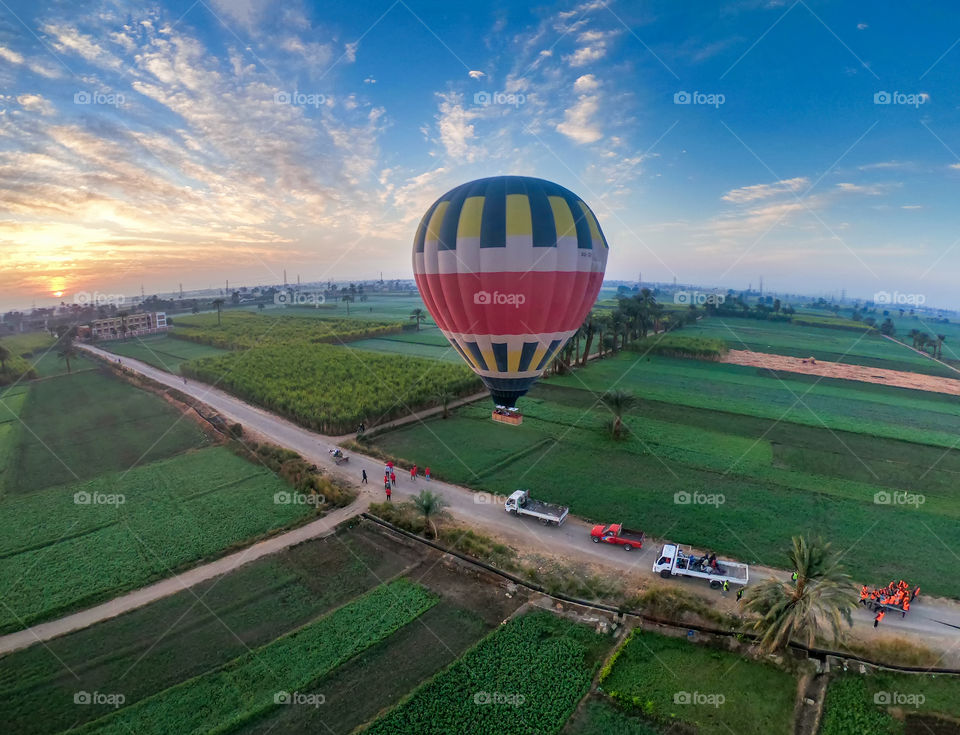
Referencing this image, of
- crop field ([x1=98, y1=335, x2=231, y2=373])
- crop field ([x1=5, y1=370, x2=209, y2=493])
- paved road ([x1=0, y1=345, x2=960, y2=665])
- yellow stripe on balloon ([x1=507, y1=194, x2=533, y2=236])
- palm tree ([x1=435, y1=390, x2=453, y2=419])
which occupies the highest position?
yellow stripe on balloon ([x1=507, y1=194, x2=533, y2=236])

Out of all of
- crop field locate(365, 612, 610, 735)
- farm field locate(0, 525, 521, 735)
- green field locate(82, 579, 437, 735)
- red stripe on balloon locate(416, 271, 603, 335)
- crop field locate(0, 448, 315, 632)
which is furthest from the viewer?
crop field locate(0, 448, 315, 632)

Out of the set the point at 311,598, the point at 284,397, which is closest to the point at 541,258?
the point at 311,598

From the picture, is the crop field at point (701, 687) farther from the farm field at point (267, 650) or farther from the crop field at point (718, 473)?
the crop field at point (718, 473)

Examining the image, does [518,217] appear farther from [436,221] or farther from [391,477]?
[391,477]


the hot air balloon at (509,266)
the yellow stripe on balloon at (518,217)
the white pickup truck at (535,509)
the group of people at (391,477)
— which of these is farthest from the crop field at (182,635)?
the yellow stripe on balloon at (518,217)

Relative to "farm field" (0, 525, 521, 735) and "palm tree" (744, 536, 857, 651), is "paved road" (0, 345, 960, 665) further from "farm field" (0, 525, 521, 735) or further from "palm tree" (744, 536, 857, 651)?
"palm tree" (744, 536, 857, 651)

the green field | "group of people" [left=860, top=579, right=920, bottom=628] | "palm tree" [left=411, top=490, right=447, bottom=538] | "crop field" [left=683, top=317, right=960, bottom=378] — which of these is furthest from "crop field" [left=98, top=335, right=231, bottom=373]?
"crop field" [left=683, top=317, right=960, bottom=378]

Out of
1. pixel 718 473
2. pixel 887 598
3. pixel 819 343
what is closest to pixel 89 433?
pixel 718 473

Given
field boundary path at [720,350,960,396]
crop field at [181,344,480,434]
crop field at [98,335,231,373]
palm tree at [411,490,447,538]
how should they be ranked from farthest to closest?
crop field at [98,335,231,373]
field boundary path at [720,350,960,396]
crop field at [181,344,480,434]
palm tree at [411,490,447,538]
